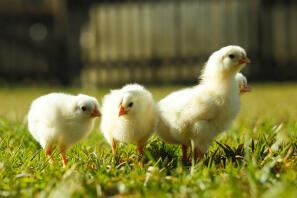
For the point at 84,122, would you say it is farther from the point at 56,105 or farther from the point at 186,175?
the point at 186,175

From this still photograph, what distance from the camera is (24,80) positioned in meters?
13.4

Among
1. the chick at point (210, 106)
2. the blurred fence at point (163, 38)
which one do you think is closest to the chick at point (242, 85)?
the chick at point (210, 106)

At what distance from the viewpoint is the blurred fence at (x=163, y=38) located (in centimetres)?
1203

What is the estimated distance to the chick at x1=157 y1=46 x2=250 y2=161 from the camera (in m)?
2.76

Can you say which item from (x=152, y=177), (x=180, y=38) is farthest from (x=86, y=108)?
(x=180, y=38)

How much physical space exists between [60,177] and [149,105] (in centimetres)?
110

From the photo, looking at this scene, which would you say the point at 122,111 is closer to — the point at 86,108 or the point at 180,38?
the point at 86,108

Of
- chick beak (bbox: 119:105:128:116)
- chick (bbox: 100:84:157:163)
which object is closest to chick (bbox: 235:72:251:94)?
chick (bbox: 100:84:157:163)

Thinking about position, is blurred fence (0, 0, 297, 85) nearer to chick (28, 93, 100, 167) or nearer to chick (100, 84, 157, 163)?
chick (100, 84, 157, 163)

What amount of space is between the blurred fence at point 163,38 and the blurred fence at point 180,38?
0.03 metres

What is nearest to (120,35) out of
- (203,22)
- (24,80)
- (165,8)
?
(165,8)

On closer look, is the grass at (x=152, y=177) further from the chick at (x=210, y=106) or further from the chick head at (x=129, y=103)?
the chick head at (x=129, y=103)

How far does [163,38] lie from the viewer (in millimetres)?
12258

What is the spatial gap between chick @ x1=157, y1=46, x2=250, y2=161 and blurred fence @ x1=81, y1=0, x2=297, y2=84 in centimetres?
932
